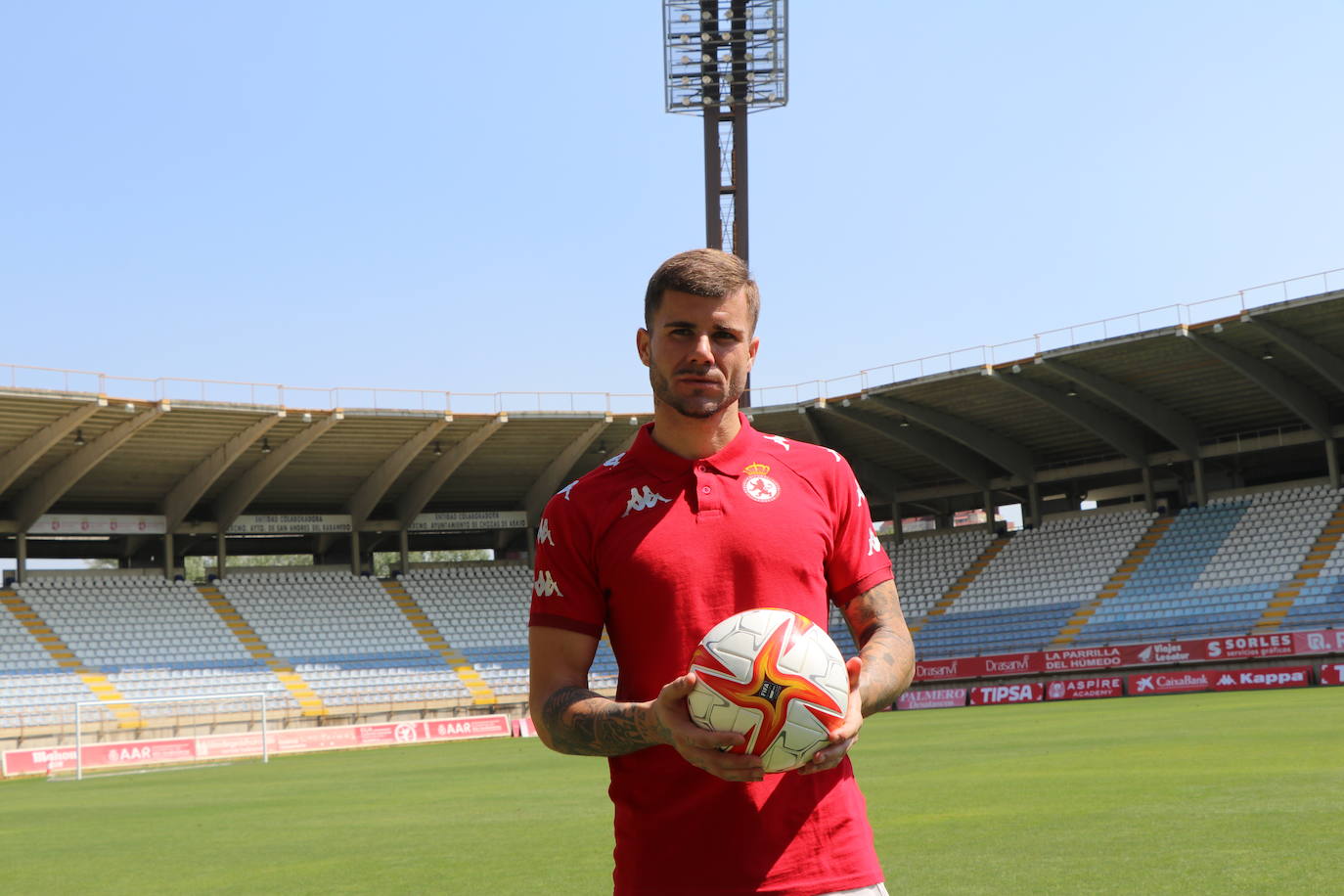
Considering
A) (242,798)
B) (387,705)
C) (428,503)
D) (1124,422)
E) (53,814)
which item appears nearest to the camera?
(53,814)

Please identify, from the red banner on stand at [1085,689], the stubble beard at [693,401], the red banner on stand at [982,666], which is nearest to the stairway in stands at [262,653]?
the red banner on stand at [982,666]

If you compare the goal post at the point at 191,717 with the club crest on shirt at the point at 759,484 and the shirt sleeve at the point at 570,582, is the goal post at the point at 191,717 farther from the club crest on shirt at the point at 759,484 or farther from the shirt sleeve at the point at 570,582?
the club crest on shirt at the point at 759,484

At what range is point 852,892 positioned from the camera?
3.12 metres

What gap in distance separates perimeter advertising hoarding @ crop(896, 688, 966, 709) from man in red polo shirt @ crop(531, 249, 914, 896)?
40007 mm

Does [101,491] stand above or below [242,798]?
above

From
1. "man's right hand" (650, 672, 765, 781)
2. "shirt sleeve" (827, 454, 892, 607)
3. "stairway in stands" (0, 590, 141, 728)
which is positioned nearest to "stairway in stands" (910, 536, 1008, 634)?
"stairway in stands" (0, 590, 141, 728)

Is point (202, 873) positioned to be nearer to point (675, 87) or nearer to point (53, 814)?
point (53, 814)

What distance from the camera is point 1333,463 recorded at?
142 ft

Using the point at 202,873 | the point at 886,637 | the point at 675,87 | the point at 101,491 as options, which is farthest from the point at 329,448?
the point at 886,637

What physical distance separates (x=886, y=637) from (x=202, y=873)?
10572 mm

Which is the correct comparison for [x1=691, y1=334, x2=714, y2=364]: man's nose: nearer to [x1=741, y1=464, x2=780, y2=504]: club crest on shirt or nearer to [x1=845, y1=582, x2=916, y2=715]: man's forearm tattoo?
[x1=741, y1=464, x2=780, y2=504]: club crest on shirt

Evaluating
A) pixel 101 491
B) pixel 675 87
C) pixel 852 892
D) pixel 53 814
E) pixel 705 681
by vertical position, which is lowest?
pixel 53 814

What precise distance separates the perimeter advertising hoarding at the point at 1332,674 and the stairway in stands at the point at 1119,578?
341 inches

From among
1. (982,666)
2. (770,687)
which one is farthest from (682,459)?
(982,666)
